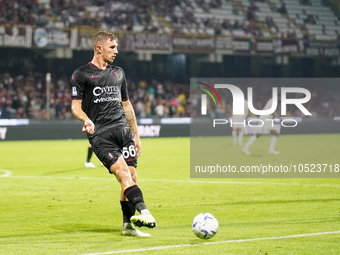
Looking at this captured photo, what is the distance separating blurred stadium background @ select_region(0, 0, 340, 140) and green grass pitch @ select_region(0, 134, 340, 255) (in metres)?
14.2

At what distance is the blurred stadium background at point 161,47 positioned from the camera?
1132 inches

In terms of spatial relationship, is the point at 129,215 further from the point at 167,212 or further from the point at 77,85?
the point at 167,212

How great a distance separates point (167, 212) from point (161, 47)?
2540cm

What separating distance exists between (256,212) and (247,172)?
6.14 meters

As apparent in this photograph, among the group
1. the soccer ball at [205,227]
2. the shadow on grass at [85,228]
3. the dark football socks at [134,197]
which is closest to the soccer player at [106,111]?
the dark football socks at [134,197]

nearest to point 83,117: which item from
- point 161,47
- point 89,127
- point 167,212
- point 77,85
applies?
point 89,127

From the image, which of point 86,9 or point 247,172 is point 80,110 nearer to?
point 247,172

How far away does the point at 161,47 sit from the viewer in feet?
107

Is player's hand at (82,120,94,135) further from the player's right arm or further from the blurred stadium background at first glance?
the blurred stadium background

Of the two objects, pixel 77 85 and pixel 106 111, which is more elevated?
pixel 77 85

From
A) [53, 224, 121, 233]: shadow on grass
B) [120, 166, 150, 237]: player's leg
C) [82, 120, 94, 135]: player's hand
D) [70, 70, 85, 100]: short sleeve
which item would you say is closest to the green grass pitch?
[53, 224, 121, 233]: shadow on grass

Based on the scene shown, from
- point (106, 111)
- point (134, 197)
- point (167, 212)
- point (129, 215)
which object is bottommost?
point (167, 212)

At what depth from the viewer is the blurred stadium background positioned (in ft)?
94.3

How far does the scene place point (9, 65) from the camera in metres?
31.0
